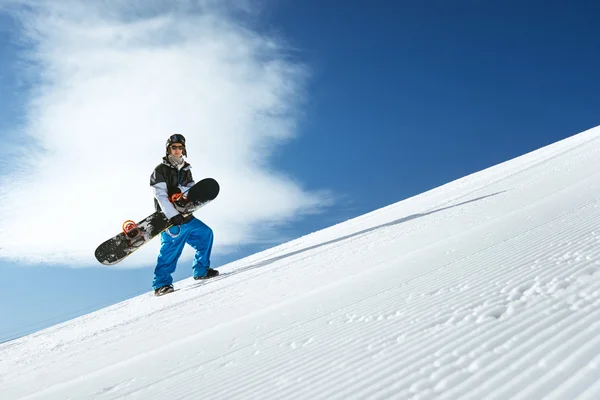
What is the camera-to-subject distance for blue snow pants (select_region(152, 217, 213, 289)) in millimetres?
6896

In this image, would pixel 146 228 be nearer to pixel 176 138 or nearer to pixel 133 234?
pixel 133 234

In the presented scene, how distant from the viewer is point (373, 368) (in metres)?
1.82

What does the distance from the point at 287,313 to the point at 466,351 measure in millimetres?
1816

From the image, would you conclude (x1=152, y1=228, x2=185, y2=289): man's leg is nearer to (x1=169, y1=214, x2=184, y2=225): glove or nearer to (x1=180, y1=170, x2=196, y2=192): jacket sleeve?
(x1=169, y1=214, x2=184, y2=225): glove

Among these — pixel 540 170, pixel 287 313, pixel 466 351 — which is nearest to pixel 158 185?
pixel 287 313

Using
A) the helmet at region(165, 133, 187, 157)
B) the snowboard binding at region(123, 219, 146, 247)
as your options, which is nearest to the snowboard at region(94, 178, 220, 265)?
the snowboard binding at region(123, 219, 146, 247)

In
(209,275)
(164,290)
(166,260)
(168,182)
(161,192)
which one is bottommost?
(164,290)

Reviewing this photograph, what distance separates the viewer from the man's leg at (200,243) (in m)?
7.26

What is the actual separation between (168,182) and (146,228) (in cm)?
93

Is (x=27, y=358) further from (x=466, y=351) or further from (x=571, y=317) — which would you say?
(x=571, y=317)

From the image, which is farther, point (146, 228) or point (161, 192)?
point (146, 228)

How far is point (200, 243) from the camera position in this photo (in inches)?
288

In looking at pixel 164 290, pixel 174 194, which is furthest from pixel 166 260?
pixel 174 194

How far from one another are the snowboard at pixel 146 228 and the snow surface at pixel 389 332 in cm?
197
